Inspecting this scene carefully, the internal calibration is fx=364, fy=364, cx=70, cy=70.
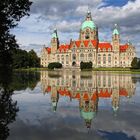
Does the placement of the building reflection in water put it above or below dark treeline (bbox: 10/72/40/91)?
below

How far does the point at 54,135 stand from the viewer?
12117mm

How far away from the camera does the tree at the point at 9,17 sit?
32.8m

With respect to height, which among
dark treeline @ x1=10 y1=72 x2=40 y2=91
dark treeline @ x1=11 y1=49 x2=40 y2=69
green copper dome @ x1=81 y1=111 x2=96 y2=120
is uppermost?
dark treeline @ x1=11 y1=49 x2=40 y2=69

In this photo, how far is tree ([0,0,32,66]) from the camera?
32.8 metres

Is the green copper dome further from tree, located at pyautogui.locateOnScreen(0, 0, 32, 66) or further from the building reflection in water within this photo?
tree, located at pyautogui.locateOnScreen(0, 0, 32, 66)

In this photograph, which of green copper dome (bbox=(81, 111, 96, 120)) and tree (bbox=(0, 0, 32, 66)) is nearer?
green copper dome (bbox=(81, 111, 96, 120))

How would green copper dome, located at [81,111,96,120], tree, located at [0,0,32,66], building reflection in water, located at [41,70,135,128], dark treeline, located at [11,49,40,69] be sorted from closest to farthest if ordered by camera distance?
green copper dome, located at [81,111,96,120]
building reflection in water, located at [41,70,135,128]
tree, located at [0,0,32,66]
dark treeline, located at [11,49,40,69]

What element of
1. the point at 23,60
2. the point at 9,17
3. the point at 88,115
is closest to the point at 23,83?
the point at 9,17

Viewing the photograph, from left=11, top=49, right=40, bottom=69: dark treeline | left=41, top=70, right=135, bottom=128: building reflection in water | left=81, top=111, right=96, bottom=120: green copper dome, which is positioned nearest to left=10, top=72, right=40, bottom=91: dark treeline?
left=41, top=70, right=135, bottom=128: building reflection in water

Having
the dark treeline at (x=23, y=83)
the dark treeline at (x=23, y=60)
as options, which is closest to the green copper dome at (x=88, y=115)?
the dark treeline at (x=23, y=83)

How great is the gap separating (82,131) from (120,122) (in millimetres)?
2680

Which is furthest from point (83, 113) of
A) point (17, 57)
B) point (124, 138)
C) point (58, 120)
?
point (17, 57)

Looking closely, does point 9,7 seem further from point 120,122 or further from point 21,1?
point 120,122

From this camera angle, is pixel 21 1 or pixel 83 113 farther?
pixel 21 1
